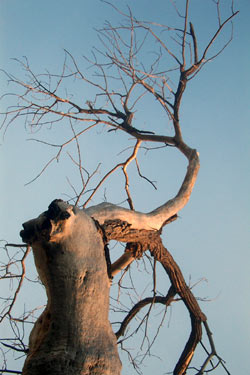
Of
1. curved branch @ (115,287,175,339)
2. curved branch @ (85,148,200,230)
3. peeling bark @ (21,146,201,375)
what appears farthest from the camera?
curved branch @ (115,287,175,339)

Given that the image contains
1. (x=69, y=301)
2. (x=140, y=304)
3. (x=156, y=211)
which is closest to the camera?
(x=69, y=301)

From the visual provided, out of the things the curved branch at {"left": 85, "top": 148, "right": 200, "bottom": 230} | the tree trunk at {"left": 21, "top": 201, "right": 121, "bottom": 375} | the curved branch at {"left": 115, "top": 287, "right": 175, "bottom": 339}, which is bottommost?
the tree trunk at {"left": 21, "top": 201, "right": 121, "bottom": 375}

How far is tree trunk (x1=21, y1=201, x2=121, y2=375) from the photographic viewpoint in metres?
1.80

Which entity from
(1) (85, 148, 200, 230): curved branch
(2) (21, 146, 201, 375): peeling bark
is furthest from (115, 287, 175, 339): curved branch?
(2) (21, 146, 201, 375): peeling bark

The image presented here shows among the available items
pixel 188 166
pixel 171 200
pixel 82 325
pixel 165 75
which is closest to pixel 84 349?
pixel 82 325

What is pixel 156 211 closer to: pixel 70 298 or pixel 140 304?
pixel 140 304

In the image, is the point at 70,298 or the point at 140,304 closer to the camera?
the point at 70,298

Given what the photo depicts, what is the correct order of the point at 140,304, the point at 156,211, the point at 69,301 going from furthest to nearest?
the point at 140,304, the point at 156,211, the point at 69,301

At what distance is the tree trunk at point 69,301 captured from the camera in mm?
1804

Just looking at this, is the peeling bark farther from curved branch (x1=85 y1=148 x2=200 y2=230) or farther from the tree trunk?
curved branch (x1=85 y1=148 x2=200 y2=230)

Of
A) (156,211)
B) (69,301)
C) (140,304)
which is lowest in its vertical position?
(69,301)

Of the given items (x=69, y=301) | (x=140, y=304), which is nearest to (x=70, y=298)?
(x=69, y=301)

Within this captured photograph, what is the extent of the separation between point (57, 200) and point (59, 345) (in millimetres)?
683

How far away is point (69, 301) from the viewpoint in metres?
1.94
